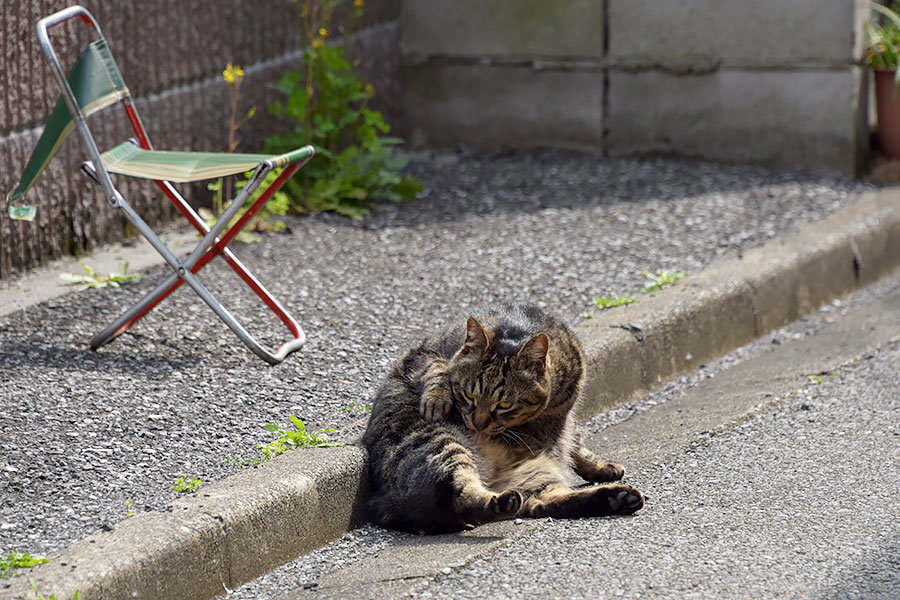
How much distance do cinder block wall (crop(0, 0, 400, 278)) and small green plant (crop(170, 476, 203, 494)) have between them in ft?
7.26

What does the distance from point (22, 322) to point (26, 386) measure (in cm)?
71

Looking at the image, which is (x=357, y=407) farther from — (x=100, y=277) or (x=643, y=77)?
(x=643, y=77)

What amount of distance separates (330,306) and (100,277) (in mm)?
1016

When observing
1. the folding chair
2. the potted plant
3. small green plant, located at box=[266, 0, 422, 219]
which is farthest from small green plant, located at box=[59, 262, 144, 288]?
the potted plant

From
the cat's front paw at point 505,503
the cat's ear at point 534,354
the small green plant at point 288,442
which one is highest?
the cat's ear at point 534,354

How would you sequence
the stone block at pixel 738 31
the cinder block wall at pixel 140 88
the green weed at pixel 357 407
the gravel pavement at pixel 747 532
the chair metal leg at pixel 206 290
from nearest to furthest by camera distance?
the gravel pavement at pixel 747 532 → the green weed at pixel 357 407 → the chair metal leg at pixel 206 290 → the cinder block wall at pixel 140 88 → the stone block at pixel 738 31

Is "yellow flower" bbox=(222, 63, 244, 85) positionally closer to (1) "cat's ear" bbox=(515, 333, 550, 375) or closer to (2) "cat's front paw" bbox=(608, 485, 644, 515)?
(1) "cat's ear" bbox=(515, 333, 550, 375)

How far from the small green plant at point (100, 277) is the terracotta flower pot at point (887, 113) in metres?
4.50

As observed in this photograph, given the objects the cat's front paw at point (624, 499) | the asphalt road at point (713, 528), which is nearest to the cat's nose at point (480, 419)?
the asphalt road at point (713, 528)

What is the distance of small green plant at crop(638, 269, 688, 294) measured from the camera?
487 centimetres

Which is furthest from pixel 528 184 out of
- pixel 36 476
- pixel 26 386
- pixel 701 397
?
pixel 36 476

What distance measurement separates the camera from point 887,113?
6.90 m

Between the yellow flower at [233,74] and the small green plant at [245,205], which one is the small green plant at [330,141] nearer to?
the small green plant at [245,205]

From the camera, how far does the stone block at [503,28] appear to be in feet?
23.2
